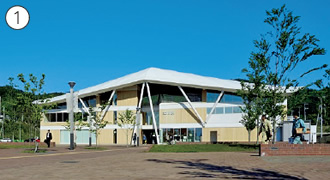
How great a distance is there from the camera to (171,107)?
56.2m

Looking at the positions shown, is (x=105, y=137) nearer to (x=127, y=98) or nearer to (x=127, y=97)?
(x=127, y=98)

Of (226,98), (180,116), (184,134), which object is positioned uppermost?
(226,98)

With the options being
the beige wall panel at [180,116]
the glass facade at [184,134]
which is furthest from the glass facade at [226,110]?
the glass facade at [184,134]

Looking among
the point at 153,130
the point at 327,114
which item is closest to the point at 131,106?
the point at 153,130

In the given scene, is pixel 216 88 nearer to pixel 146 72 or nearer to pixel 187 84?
pixel 187 84

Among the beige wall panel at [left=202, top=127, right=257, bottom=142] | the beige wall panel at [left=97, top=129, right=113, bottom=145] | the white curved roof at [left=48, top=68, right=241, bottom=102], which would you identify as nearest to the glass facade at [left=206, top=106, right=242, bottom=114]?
the beige wall panel at [left=202, top=127, right=257, bottom=142]

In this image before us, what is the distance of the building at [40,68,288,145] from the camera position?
52.6 metres

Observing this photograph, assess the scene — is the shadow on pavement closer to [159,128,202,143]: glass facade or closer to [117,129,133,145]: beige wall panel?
[159,128,202,143]: glass facade

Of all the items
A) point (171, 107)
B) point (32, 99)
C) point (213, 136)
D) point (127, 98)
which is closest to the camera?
point (32, 99)

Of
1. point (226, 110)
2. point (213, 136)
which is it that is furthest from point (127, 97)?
point (226, 110)

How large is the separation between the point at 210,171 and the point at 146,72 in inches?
1839

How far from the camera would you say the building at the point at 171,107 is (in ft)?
173

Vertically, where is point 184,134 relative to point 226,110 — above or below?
below

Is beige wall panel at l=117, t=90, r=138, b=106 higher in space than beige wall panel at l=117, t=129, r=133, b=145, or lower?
higher
